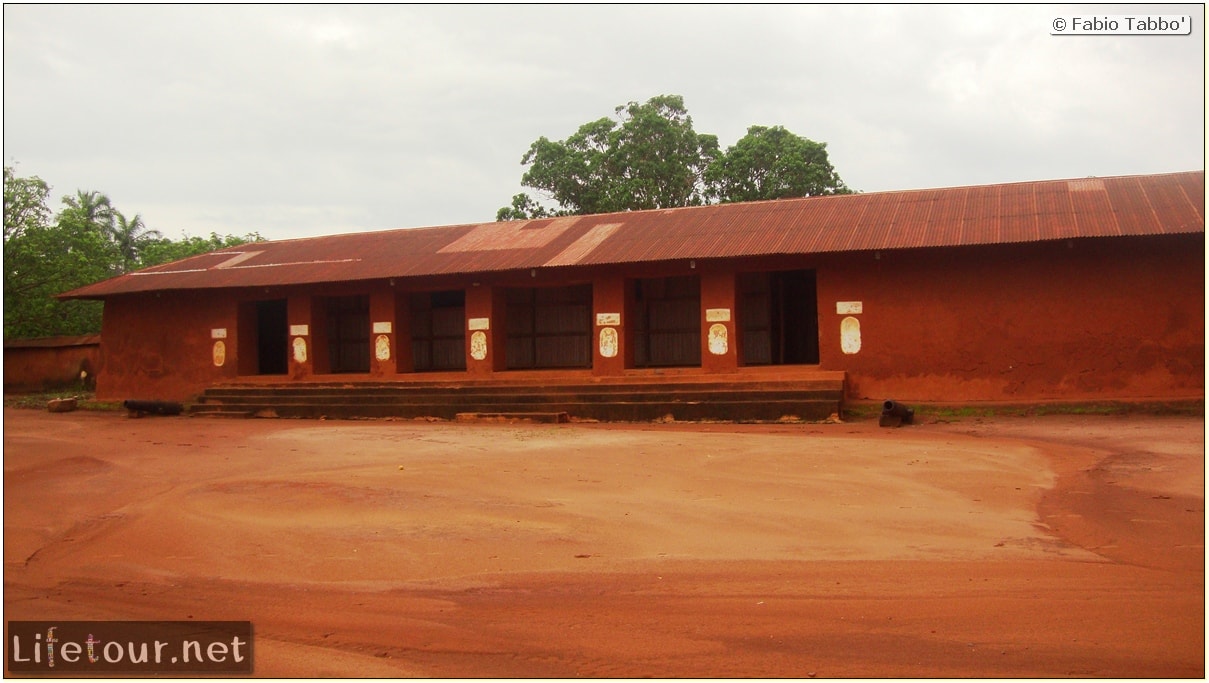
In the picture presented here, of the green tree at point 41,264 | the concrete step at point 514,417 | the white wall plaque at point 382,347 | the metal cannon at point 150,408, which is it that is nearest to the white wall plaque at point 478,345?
the white wall plaque at point 382,347

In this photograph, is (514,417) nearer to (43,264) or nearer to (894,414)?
(894,414)

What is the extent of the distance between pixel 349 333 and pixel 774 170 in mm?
17082

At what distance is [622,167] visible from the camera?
120 feet

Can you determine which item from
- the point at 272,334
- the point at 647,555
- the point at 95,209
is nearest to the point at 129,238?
the point at 95,209

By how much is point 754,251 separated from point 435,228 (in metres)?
10.4

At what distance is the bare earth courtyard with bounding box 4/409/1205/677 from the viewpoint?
15.7 ft

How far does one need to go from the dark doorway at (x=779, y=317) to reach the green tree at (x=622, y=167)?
1465 centimetres

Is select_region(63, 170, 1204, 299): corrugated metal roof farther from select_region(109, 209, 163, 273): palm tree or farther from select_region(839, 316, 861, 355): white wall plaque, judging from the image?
select_region(109, 209, 163, 273): palm tree

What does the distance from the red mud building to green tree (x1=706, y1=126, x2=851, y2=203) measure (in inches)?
496

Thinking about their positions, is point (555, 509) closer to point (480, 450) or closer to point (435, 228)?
point (480, 450)

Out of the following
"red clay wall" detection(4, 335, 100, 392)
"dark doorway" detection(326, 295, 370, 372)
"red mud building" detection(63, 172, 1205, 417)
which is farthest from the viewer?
"red clay wall" detection(4, 335, 100, 392)

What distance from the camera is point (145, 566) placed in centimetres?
700

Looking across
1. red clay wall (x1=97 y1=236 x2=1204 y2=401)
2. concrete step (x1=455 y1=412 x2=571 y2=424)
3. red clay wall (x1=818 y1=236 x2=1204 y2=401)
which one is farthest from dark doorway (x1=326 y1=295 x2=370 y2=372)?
red clay wall (x1=818 y1=236 x2=1204 y2=401)

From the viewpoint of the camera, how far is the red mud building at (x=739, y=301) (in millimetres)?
16297
